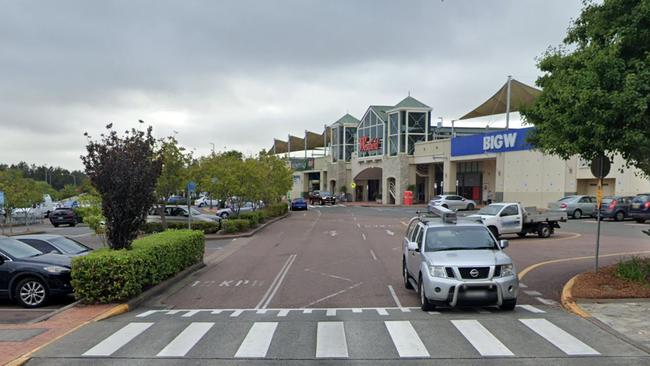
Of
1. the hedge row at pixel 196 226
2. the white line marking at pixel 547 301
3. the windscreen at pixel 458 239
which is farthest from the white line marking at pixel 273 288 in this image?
the hedge row at pixel 196 226

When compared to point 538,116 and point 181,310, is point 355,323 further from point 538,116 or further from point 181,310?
point 538,116

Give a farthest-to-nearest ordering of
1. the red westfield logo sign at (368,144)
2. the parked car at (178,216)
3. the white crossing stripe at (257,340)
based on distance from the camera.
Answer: the red westfield logo sign at (368,144) < the parked car at (178,216) < the white crossing stripe at (257,340)

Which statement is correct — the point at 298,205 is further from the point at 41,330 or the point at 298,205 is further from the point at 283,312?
the point at 41,330

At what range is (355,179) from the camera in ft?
268

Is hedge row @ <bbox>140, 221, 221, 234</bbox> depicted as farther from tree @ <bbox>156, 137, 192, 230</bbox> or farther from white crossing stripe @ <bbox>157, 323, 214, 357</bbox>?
white crossing stripe @ <bbox>157, 323, 214, 357</bbox>

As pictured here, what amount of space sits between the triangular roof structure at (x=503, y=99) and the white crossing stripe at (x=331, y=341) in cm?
4882

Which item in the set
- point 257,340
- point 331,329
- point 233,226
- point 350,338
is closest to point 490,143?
point 233,226

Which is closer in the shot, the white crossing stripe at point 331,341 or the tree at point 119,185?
the white crossing stripe at point 331,341

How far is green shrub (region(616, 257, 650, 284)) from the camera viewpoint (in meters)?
11.1

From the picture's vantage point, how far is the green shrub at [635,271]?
11062mm

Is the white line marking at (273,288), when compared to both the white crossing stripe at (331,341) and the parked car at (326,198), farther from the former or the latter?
the parked car at (326,198)

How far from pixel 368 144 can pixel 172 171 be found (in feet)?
162

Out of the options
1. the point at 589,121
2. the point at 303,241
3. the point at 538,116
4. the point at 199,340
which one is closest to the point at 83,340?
the point at 199,340

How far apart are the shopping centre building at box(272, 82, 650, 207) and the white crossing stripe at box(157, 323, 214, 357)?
3410cm
